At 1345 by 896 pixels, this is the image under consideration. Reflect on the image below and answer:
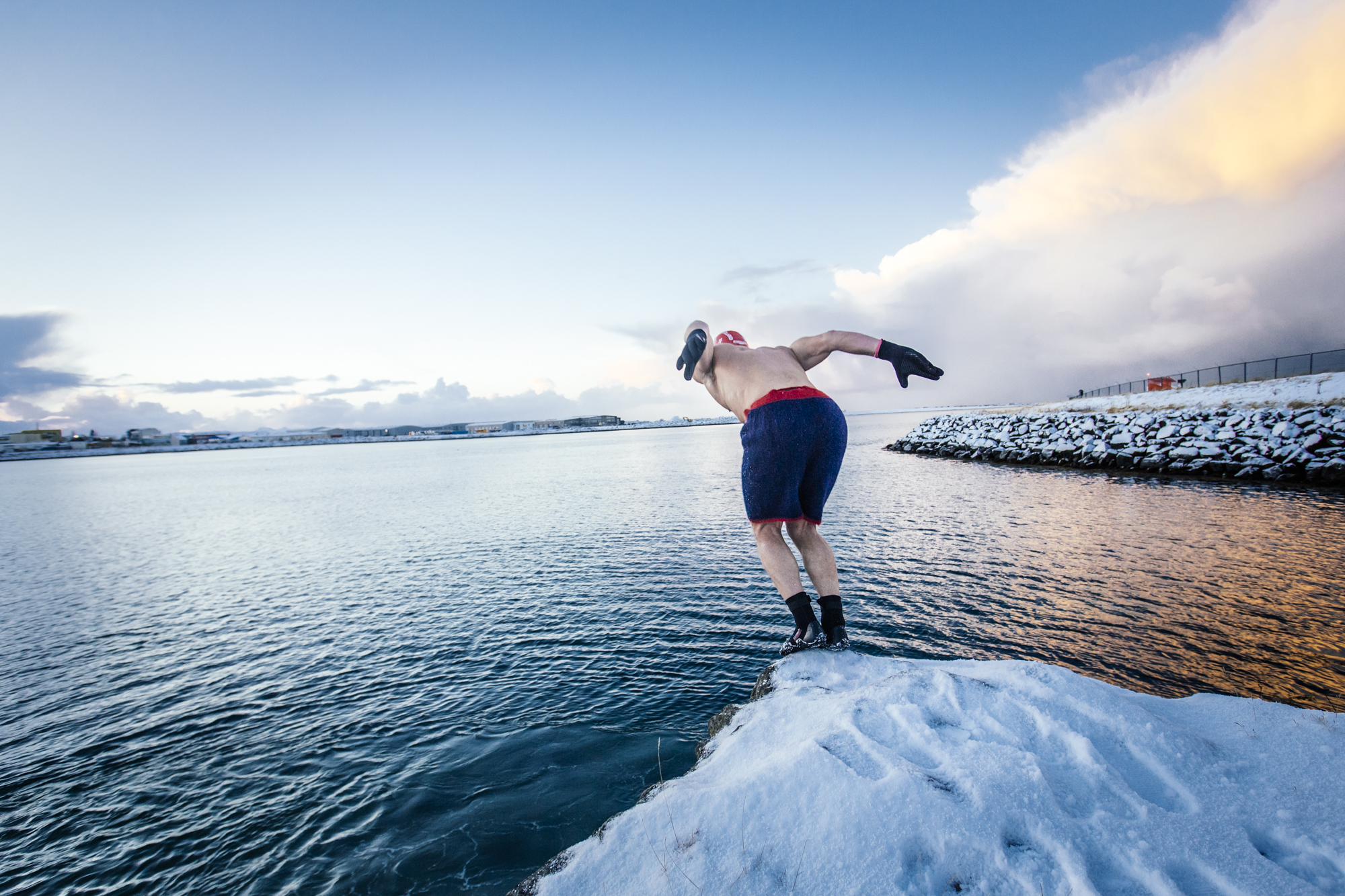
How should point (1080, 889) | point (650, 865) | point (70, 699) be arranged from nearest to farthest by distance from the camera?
point (1080, 889) → point (650, 865) → point (70, 699)

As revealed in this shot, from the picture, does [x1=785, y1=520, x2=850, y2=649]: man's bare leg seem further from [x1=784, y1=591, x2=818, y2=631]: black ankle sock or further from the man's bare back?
the man's bare back

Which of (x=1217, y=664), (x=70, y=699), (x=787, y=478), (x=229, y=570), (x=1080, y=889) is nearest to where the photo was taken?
(x=1080, y=889)

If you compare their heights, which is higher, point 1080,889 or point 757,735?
point 1080,889

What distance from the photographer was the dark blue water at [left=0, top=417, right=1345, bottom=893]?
144 inches

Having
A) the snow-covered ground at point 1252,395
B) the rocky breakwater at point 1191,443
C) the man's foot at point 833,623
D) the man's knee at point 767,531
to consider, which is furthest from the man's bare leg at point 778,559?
the snow-covered ground at point 1252,395

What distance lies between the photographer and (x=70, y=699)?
243 inches

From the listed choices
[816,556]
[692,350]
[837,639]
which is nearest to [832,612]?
[837,639]

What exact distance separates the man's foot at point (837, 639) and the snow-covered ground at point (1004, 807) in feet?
4.18

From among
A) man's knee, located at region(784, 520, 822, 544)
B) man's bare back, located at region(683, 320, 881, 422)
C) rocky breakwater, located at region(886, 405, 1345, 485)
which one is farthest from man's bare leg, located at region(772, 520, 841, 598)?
rocky breakwater, located at region(886, 405, 1345, 485)

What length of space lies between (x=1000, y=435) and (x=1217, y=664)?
31.4 metres

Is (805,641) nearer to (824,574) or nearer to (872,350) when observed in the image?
(824,574)

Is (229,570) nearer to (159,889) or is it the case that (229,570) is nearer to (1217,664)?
(159,889)

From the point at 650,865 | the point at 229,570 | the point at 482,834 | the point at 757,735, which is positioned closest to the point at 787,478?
the point at 757,735

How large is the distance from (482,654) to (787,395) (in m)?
5.16
